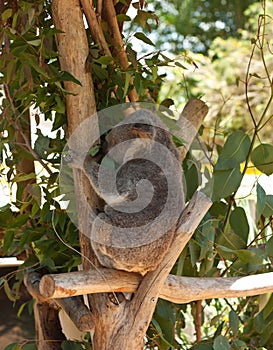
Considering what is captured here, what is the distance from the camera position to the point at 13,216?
64.4 inches

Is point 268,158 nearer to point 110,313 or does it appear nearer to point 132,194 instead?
point 132,194

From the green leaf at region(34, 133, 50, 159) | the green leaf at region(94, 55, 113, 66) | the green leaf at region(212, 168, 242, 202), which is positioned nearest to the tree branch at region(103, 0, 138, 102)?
the green leaf at region(94, 55, 113, 66)

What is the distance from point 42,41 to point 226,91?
25.2 ft

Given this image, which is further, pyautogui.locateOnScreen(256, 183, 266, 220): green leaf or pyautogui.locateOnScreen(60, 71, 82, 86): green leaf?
pyautogui.locateOnScreen(256, 183, 266, 220): green leaf

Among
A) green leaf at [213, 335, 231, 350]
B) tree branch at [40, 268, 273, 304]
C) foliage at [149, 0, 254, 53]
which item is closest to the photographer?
tree branch at [40, 268, 273, 304]

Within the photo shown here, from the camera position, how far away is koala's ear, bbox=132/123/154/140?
134 cm

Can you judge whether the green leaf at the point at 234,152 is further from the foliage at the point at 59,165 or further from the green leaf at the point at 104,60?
the green leaf at the point at 104,60

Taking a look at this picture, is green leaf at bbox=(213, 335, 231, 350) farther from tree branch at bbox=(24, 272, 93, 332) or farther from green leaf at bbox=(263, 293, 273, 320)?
tree branch at bbox=(24, 272, 93, 332)

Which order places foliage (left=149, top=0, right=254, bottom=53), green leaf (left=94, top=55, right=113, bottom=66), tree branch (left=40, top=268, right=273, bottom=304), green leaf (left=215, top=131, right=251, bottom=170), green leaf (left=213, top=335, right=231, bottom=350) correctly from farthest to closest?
foliage (left=149, top=0, right=254, bottom=53) → green leaf (left=215, top=131, right=251, bottom=170) → green leaf (left=213, top=335, right=231, bottom=350) → green leaf (left=94, top=55, right=113, bottom=66) → tree branch (left=40, top=268, right=273, bottom=304)

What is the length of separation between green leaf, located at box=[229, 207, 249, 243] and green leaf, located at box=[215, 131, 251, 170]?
0.45 ft

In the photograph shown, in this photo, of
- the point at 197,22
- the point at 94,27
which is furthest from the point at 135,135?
the point at 197,22

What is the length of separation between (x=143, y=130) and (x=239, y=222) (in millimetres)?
419

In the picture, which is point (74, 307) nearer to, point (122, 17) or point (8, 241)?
point (8, 241)

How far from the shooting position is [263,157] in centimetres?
154
